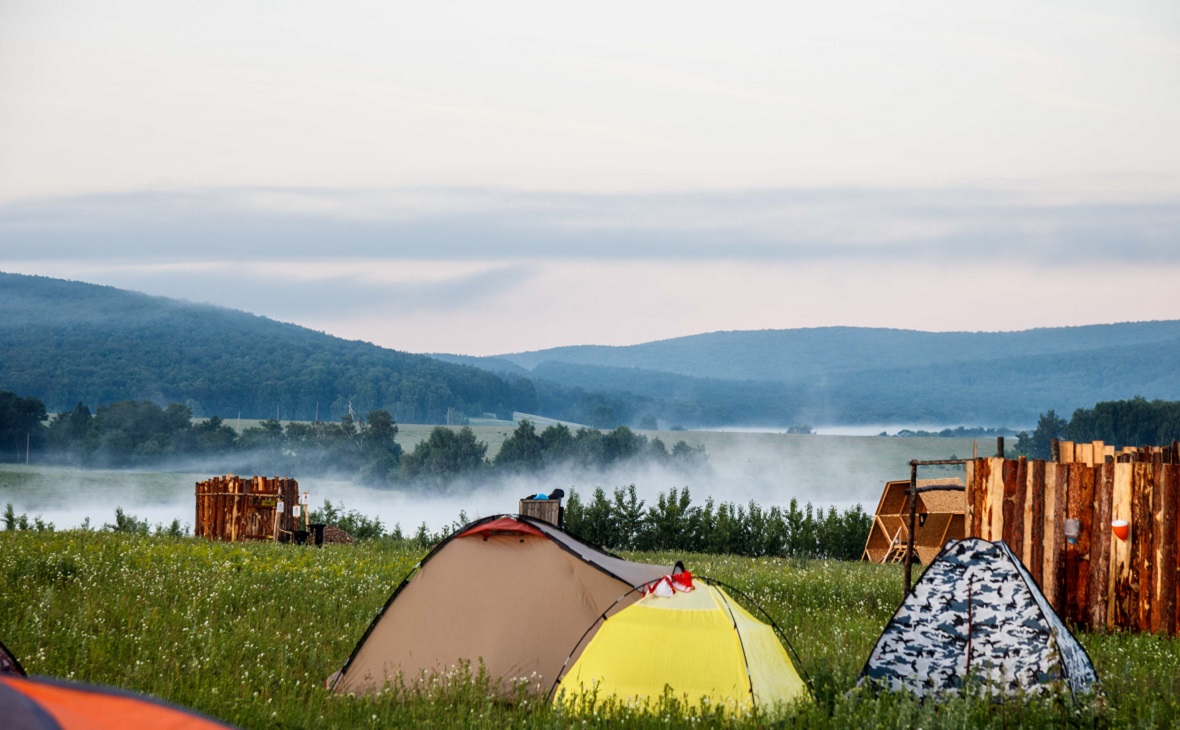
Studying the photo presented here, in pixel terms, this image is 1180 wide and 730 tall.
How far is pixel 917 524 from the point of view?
27.4 m

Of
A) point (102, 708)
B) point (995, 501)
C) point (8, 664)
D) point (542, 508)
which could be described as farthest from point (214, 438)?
point (102, 708)

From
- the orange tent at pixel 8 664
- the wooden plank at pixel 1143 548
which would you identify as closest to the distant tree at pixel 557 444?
the wooden plank at pixel 1143 548

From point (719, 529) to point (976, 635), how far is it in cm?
2224

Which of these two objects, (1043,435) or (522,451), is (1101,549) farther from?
(1043,435)

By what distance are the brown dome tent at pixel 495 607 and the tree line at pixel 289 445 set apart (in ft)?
335

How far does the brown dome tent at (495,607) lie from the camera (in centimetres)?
1100

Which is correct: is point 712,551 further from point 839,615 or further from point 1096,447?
point 839,615

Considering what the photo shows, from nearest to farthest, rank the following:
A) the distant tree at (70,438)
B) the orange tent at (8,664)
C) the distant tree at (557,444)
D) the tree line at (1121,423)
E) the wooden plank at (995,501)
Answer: the orange tent at (8,664) < the wooden plank at (995,501) < the tree line at (1121,423) < the distant tree at (557,444) < the distant tree at (70,438)

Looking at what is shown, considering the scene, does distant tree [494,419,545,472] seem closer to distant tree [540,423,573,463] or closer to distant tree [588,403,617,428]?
distant tree [540,423,573,463]

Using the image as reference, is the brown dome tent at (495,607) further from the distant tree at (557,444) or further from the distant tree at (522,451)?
the distant tree at (557,444)

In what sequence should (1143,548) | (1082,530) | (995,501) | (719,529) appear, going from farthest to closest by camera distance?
(719,529) → (995,501) → (1082,530) → (1143,548)

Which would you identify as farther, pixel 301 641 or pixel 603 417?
pixel 603 417

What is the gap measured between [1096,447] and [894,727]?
42.5 feet

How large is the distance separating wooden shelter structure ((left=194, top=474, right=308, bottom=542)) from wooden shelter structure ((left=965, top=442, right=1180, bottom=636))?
22.4 m
